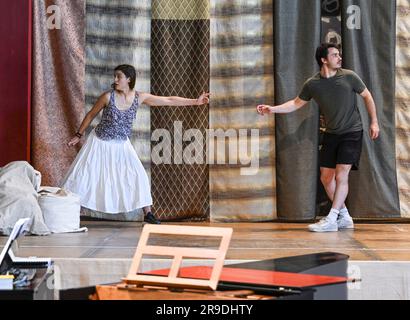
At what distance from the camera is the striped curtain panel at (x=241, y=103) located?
26.0 feet

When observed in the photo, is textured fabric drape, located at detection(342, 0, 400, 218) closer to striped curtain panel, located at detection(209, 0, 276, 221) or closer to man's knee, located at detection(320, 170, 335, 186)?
man's knee, located at detection(320, 170, 335, 186)

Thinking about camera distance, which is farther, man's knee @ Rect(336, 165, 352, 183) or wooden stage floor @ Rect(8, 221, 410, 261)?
man's knee @ Rect(336, 165, 352, 183)

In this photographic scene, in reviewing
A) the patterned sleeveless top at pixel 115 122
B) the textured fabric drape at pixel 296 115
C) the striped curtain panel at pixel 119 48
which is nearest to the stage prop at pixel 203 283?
the patterned sleeveless top at pixel 115 122

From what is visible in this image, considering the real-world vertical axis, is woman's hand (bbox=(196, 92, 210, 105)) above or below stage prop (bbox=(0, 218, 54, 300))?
above

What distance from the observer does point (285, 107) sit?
741 cm

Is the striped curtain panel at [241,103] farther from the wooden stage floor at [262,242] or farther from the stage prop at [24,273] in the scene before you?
the stage prop at [24,273]

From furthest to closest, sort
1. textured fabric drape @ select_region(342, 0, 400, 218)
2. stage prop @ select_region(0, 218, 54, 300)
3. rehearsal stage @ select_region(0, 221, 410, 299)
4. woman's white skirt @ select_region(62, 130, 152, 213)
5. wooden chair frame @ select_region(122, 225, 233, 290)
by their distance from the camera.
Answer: textured fabric drape @ select_region(342, 0, 400, 218) < woman's white skirt @ select_region(62, 130, 152, 213) < rehearsal stage @ select_region(0, 221, 410, 299) < stage prop @ select_region(0, 218, 54, 300) < wooden chair frame @ select_region(122, 225, 233, 290)

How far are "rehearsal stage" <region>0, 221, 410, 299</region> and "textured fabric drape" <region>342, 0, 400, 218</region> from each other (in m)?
0.32

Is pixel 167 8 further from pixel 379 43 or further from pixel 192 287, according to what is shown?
pixel 192 287

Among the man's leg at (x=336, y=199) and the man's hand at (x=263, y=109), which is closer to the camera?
the man's leg at (x=336, y=199)

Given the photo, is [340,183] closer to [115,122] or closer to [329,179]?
[329,179]

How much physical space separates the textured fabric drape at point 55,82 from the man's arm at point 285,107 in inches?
70.5

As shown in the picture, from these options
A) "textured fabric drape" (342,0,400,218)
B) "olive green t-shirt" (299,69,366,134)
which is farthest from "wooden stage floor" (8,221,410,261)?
"olive green t-shirt" (299,69,366,134)

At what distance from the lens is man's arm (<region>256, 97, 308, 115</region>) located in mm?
7367
